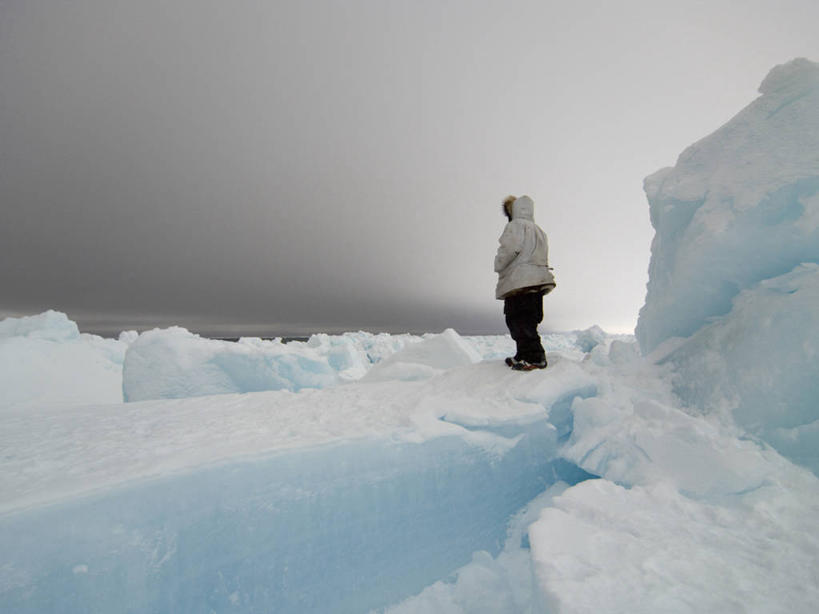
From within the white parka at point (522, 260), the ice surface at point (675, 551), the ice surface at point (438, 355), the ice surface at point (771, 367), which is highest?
the white parka at point (522, 260)

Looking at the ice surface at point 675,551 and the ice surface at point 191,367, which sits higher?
the ice surface at point 191,367

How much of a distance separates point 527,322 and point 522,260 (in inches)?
21.1

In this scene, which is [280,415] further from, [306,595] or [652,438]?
[652,438]

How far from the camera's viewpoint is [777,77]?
2.48m

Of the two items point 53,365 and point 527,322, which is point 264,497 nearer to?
point 527,322

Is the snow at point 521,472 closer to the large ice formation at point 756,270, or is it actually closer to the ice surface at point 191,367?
the large ice formation at point 756,270

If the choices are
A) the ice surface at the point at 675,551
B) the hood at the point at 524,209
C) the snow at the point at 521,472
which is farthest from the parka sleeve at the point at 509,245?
the ice surface at the point at 675,551

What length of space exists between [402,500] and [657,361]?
2401 millimetres

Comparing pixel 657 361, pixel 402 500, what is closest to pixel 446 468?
pixel 402 500

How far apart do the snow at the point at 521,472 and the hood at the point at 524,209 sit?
1.17m

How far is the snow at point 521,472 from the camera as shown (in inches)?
45.6

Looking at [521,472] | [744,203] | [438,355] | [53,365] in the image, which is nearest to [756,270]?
[744,203]

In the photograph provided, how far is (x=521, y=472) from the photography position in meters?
2.11

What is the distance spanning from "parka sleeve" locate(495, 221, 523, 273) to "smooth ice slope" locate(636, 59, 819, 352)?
1258mm
